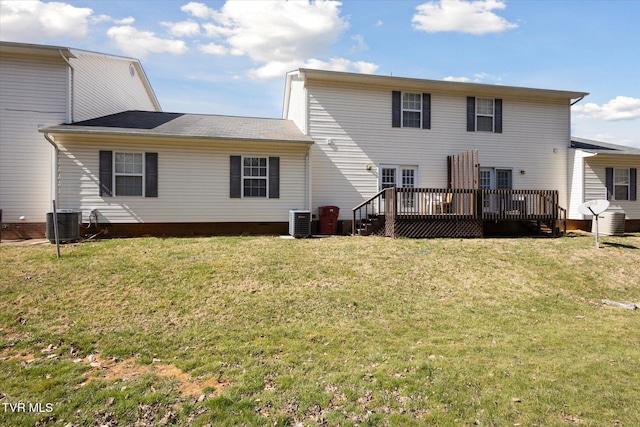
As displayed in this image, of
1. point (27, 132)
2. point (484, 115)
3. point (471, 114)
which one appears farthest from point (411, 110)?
point (27, 132)

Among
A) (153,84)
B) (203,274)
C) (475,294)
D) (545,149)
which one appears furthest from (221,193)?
(545,149)

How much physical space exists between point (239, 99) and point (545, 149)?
1576cm

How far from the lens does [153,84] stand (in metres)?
19.5

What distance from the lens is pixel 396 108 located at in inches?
550

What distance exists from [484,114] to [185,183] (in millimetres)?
11519

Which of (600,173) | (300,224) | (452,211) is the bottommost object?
(300,224)

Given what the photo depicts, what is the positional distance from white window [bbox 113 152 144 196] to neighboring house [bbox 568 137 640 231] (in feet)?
53.1

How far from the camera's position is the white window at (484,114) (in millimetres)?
14664

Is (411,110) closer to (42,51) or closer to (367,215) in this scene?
(367,215)

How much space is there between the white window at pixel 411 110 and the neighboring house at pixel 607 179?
6.68 metres

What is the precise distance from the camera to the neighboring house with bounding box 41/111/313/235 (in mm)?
11250

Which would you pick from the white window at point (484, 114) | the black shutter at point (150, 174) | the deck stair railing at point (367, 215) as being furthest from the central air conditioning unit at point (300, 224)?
the white window at point (484, 114)

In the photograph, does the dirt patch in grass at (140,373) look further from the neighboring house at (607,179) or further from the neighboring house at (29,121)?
the neighboring house at (607,179)

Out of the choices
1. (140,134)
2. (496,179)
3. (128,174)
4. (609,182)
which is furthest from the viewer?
(609,182)
